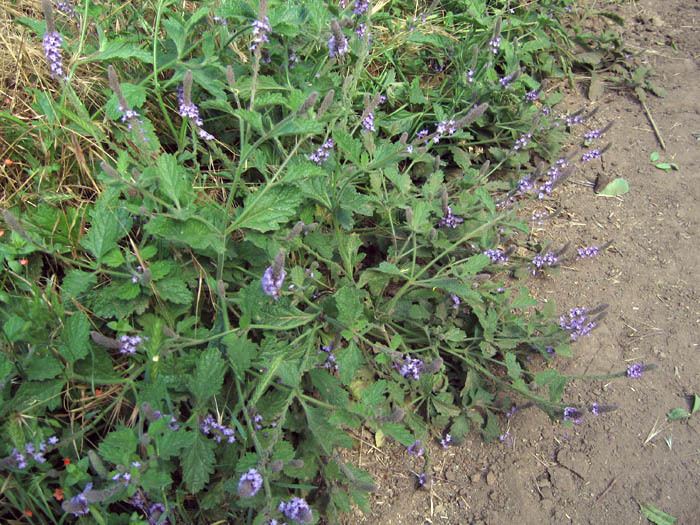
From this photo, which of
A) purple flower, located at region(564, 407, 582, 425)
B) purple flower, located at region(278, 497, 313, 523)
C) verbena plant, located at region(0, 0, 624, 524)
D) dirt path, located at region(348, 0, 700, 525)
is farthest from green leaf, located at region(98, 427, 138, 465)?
purple flower, located at region(564, 407, 582, 425)

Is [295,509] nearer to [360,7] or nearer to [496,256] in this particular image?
[496,256]

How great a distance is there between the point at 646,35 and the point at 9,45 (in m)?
4.16

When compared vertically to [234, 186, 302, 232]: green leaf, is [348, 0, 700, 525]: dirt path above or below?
below

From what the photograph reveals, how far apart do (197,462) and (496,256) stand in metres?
1.49

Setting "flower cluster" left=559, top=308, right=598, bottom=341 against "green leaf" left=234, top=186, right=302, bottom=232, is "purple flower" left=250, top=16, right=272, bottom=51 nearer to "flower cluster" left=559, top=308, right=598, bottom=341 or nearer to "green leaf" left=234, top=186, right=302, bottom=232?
"green leaf" left=234, top=186, right=302, bottom=232

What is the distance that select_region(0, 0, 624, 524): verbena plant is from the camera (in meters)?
1.83

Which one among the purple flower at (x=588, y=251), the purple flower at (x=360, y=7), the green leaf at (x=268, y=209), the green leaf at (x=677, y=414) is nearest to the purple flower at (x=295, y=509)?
the green leaf at (x=268, y=209)

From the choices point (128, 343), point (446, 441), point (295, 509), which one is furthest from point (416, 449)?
A: point (128, 343)

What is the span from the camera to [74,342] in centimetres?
183

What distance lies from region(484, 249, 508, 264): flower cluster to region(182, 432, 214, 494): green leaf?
136 cm

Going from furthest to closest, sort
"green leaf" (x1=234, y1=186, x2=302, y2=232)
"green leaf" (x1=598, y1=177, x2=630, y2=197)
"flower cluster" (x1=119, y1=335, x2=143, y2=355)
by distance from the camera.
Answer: "green leaf" (x1=598, y1=177, x2=630, y2=197), "green leaf" (x1=234, y1=186, x2=302, y2=232), "flower cluster" (x1=119, y1=335, x2=143, y2=355)

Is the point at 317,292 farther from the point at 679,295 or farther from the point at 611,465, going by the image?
the point at 679,295

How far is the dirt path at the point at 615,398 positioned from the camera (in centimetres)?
226

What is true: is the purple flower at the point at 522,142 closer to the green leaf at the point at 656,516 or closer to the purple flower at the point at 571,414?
the purple flower at the point at 571,414
